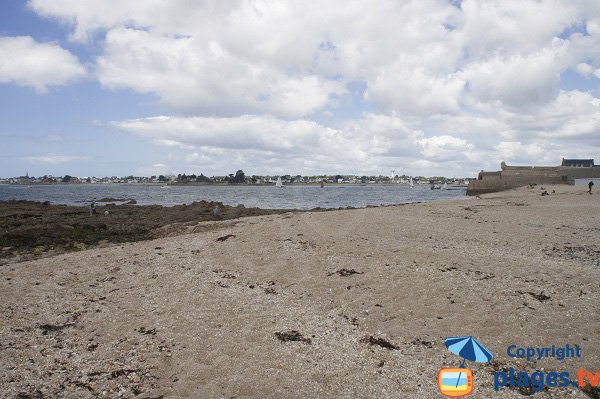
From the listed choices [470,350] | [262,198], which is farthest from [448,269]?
[262,198]

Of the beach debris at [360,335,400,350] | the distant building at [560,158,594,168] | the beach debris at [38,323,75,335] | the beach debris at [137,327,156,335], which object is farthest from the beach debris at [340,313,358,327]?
the distant building at [560,158,594,168]

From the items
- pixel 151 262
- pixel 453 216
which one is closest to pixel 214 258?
pixel 151 262

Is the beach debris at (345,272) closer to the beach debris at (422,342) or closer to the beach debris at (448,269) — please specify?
the beach debris at (448,269)

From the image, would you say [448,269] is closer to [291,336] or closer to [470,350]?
[291,336]

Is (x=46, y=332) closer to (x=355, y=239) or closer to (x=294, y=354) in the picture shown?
(x=294, y=354)

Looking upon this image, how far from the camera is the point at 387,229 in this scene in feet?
65.2

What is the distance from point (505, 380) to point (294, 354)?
354 cm

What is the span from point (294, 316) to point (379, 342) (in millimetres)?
2292

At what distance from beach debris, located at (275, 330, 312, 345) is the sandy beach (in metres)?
0.04

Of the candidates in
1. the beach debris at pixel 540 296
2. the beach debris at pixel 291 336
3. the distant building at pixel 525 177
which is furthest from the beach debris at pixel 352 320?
the distant building at pixel 525 177

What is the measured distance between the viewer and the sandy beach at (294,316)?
679 centimetres

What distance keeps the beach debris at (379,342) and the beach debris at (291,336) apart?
1.11m

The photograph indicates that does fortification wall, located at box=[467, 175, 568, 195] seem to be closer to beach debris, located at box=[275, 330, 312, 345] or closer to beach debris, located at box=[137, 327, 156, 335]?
beach debris, located at box=[275, 330, 312, 345]

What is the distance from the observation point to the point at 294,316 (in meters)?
9.54
